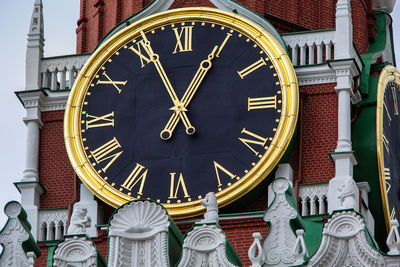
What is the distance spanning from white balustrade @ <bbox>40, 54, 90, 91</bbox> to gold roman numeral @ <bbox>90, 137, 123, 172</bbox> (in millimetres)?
1612

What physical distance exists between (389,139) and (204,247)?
4.77m

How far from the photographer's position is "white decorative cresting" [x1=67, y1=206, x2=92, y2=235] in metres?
33.2

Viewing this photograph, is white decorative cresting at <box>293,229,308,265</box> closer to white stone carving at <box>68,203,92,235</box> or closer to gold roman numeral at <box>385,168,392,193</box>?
white stone carving at <box>68,203,92,235</box>

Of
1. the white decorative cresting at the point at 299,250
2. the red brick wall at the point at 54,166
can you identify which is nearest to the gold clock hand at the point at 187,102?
the red brick wall at the point at 54,166

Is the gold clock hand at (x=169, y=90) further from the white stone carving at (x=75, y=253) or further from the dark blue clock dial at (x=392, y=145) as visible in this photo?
the dark blue clock dial at (x=392, y=145)

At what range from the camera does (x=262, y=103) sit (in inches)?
1372

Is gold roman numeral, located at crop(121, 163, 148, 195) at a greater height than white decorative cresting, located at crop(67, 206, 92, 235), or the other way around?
gold roman numeral, located at crop(121, 163, 148, 195)

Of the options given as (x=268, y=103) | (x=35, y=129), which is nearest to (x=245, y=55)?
(x=268, y=103)

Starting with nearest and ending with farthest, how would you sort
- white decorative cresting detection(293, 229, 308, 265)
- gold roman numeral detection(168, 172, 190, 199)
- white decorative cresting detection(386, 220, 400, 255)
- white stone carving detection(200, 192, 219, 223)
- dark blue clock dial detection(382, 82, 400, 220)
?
white decorative cresting detection(386, 220, 400, 255) < white decorative cresting detection(293, 229, 308, 265) < white stone carving detection(200, 192, 219, 223) < gold roman numeral detection(168, 172, 190, 199) < dark blue clock dial detection(382, 82, 400, 220)

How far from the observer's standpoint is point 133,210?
33219 millimetres

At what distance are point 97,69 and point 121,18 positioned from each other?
1.83m

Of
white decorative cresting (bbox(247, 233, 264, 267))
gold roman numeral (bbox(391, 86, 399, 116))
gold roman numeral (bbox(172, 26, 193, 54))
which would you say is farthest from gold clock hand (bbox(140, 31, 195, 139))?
gold roman numeral (bbox(391, 86, 399, 116))

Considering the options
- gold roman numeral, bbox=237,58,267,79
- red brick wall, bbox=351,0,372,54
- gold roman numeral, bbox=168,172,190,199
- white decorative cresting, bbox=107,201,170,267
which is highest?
red brick wall, bbox=351,0,372,54

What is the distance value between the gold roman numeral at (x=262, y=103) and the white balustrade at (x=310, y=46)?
941mm
